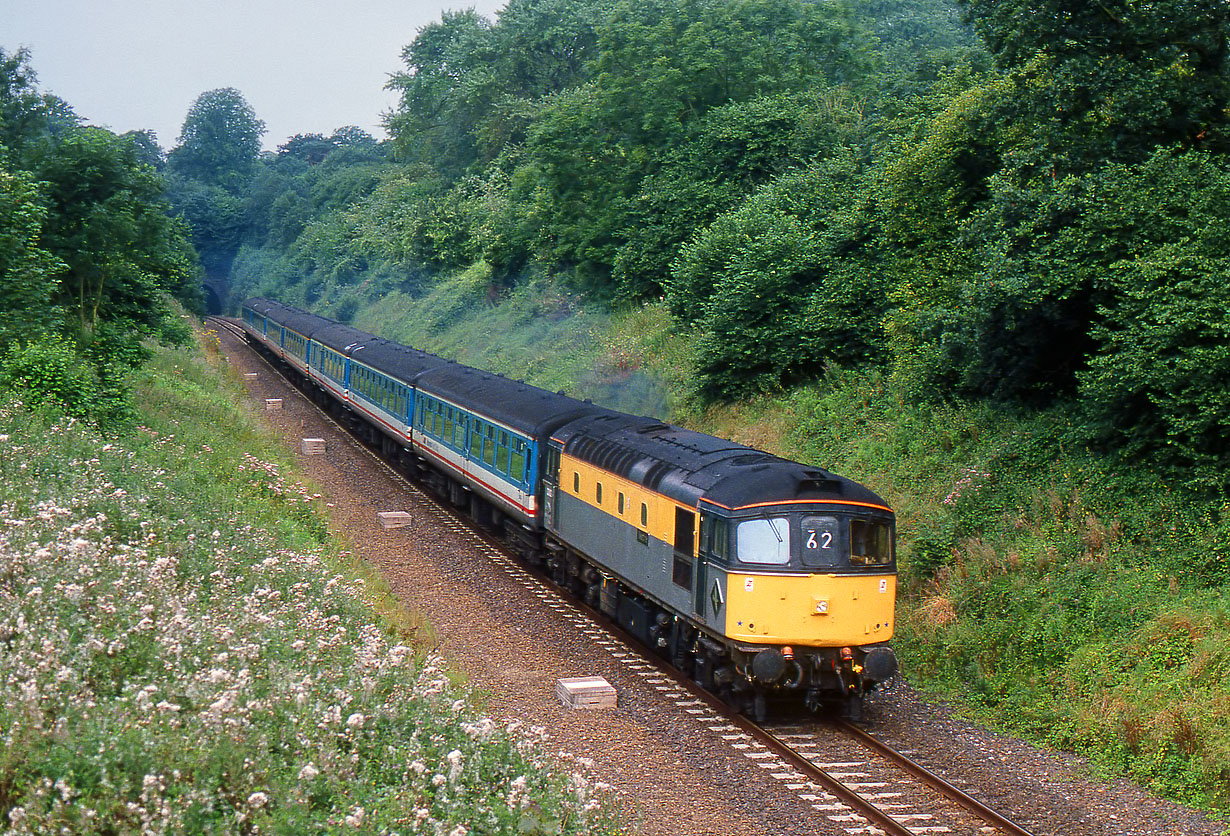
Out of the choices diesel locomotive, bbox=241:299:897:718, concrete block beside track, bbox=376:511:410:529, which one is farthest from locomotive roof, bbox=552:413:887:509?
concrete block beside track, bbox=376:511:410:529

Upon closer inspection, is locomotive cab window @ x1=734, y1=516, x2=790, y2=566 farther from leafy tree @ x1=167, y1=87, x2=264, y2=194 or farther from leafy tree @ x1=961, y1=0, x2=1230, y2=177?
leafy tree @ x1=167, y1=87, x2=264, y2=194

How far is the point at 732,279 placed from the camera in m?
26.9

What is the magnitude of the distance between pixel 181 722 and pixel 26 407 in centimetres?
1251

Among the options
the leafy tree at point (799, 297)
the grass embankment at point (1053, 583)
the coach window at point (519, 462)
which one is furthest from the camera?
the leafy tree at point (799, 297)

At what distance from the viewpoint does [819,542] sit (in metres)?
12.9

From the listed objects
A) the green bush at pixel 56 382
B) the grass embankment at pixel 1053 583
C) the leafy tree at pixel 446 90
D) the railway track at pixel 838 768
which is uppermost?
the leafy tree at pixel 446 90

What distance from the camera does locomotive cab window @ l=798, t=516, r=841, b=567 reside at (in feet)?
42.0

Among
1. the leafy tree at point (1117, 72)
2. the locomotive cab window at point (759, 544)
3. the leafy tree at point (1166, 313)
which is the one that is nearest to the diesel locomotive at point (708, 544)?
the locomotive cab window at point (759, 544)

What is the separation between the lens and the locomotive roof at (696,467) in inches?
514

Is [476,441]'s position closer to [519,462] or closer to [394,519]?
[394,519]

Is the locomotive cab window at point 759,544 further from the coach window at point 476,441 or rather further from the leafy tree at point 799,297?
the leafy tree at point 799,297

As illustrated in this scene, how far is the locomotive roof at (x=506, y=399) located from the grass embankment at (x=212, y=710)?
8.21 metres

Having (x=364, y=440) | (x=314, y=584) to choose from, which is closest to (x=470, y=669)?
(x=314, y=584)

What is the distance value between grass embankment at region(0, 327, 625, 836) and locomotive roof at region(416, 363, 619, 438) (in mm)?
8207
